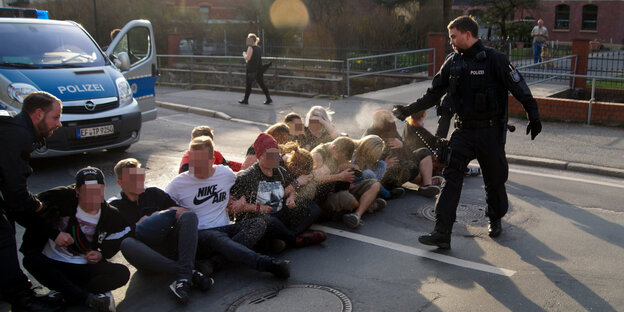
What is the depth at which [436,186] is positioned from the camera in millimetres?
7133

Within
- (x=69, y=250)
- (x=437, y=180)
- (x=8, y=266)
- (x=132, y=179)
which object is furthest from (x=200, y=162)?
(x=437, y=180)

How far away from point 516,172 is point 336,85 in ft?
32.5

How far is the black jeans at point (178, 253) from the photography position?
459 cm

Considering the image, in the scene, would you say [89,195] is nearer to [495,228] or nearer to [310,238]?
[310,238]

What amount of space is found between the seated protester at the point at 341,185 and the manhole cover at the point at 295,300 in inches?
58.1

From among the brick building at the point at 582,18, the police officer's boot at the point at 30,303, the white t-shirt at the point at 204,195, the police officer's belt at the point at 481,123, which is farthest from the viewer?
the brick building at the point at 582,18

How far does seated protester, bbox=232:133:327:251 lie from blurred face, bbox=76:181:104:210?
3.84ft

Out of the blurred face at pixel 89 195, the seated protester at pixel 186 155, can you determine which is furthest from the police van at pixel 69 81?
the blurred face at pixel 89 195

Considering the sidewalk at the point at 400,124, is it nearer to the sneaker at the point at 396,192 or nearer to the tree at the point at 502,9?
the sneaker at the point at 396,192

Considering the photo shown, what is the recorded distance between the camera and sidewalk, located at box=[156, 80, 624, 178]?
8961 millimetres

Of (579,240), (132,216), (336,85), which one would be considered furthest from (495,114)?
(336,85)

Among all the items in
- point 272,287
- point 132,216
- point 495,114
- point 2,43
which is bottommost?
point 272,287

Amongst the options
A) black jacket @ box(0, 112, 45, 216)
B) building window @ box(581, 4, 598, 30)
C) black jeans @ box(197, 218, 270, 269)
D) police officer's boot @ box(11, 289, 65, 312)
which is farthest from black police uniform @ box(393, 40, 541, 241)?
building window @ box(581, 4, 598, 30)

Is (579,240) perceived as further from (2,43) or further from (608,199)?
(2,43)
